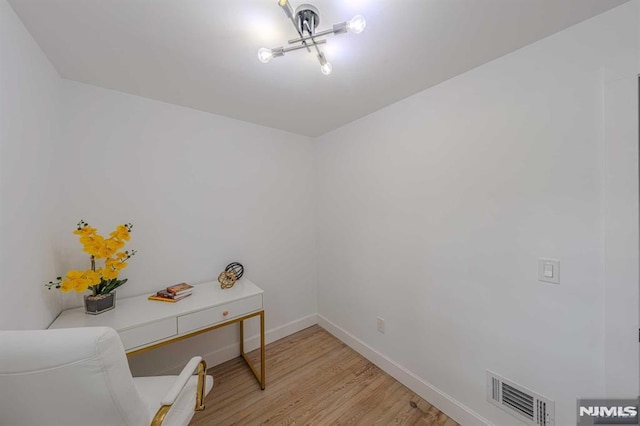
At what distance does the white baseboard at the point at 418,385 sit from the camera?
1.46 metres

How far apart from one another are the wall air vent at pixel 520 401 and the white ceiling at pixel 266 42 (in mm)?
1920

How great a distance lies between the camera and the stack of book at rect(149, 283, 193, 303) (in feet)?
5.39

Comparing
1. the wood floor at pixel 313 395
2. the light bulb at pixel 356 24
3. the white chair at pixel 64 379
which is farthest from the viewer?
the wood floor at pixel 313 395

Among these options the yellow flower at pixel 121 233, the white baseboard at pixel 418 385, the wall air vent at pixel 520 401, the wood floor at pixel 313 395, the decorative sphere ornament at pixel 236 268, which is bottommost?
the wood floor at pixel 313 395

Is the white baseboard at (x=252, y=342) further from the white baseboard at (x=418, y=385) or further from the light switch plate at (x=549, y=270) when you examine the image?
the light switch plate at (x=549, y=270)

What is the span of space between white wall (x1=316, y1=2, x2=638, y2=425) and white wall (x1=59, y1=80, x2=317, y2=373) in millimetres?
946

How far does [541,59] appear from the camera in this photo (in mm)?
1180

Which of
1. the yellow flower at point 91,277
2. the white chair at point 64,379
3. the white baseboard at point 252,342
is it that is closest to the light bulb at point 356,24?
the white chair at point 64,379

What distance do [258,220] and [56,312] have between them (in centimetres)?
150

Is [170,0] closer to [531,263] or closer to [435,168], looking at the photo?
[435,168]

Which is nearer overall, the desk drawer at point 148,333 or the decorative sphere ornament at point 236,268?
the desk drawer at point 148,333

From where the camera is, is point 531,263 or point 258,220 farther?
point 258,220

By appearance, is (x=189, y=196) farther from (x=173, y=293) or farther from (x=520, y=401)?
(x=520, y=401)

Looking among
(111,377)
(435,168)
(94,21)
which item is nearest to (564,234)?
(435,168)
